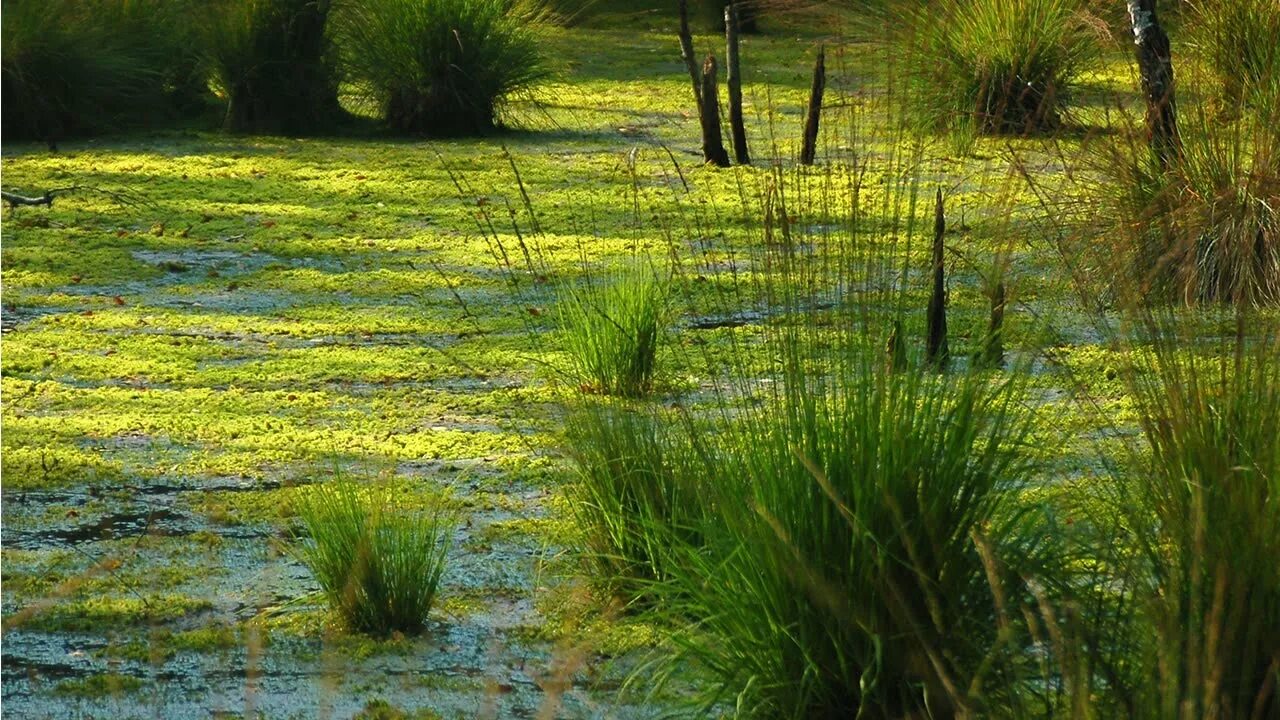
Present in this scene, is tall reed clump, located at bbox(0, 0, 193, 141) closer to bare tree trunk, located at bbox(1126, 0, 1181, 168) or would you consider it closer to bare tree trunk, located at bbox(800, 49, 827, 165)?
bare tree trunk, located at bbox(800, 49, 827, 165)

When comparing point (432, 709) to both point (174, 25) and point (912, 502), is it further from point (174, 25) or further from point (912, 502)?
point (174, 25)

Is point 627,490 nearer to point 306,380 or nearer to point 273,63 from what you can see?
point 306,380

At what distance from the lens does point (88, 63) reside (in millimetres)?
11172

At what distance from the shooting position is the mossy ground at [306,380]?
3.62m

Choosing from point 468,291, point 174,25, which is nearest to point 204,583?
point 468,291

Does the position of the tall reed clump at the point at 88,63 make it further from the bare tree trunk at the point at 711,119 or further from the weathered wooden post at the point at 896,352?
the weathered wooden post at the point at 896,352

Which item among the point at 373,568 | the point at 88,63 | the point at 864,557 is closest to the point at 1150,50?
the point at 373,568

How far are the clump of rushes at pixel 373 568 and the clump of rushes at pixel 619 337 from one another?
53.9 inches

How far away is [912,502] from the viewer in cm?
302

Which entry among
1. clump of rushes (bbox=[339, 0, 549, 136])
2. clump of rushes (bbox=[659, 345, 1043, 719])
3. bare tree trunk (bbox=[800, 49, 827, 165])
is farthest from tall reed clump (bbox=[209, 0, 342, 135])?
clump of rushes (bbox=[659, 345, 1043, 719])

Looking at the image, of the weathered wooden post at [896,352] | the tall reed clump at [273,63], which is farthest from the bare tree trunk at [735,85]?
the weathered wooden post at [896,352]

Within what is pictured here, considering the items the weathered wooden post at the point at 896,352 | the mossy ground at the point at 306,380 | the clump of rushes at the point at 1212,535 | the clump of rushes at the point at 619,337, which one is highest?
the weathered wooden post at the point at 896,352

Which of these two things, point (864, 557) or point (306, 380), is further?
point (306, 380)

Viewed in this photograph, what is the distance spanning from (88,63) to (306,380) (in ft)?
19.6
